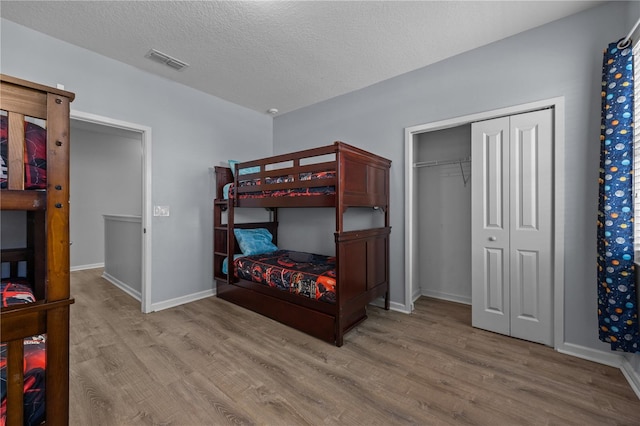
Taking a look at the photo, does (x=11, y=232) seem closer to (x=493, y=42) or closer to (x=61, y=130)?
(x=61, y=130)

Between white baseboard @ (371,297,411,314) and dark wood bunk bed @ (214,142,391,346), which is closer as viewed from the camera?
dark wood bunk bed @ (214,142,391,346)

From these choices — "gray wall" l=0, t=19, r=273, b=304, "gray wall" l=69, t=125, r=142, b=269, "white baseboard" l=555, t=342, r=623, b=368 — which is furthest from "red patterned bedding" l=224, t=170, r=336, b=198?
"gray wall" l=69, t=125, r=142, b=269

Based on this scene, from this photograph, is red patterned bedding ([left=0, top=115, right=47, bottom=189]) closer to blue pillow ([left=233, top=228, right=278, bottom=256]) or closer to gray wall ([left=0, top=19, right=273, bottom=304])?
gray wall ([left=0, top=19, right=273, bottom=304])

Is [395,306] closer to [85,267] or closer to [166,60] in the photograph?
[166,60]

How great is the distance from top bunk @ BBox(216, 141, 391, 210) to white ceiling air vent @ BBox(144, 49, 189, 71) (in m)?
1.12

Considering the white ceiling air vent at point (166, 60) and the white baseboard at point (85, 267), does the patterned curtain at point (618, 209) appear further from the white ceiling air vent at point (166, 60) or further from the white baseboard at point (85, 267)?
the white baseboard at point (85, 267)

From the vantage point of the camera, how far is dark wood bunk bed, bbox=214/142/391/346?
7.45 ft

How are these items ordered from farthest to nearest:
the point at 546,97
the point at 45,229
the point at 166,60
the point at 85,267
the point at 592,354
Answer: the point at 85,267
the point at 166,60
the point at 546,97
the point at 592,354
the point at 45,229

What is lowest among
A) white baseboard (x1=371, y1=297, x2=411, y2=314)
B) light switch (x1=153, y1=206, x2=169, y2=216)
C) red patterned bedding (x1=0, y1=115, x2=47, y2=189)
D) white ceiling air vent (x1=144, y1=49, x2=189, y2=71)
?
white baseboard (x1=371, y1=297, x2=411, y2=314)

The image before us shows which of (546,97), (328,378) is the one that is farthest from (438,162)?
(328,378)

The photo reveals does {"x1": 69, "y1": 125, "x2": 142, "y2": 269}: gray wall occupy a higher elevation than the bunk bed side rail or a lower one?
higher

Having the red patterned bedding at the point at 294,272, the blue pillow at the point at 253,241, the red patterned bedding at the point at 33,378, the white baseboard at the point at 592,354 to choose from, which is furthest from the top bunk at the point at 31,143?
the white baseboard at the point at 592,354

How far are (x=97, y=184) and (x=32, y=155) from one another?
17.0 feet

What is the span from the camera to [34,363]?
1.01 m
